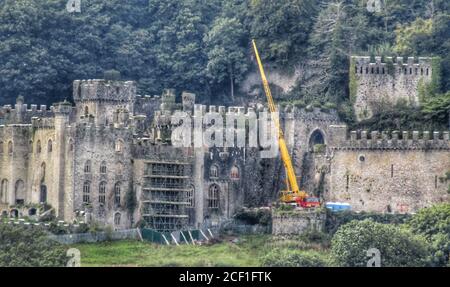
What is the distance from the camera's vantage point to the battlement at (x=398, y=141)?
14400 cm

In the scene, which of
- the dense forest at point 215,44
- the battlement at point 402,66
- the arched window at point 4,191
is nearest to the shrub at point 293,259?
the arched window at point 4,191

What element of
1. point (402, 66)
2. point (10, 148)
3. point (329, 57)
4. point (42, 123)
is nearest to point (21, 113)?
point (10, 148)

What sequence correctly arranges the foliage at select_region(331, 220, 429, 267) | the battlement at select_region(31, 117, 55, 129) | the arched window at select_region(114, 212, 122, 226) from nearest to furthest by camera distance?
the foliage at select_region(331, 220, 429, 267) → the arched window at select_region(114, 212, 122, 226) → the battlement at select_region(31, 117, 55, 129)

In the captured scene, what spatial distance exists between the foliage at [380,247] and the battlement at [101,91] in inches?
856

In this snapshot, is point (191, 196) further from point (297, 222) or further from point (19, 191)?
point (19, 191)

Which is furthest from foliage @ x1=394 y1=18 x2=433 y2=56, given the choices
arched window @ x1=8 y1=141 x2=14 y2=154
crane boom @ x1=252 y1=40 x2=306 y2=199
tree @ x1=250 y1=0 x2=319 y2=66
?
arched window @ x1=8 y1=141 x2=14 y2=154

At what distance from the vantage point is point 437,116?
148 meters

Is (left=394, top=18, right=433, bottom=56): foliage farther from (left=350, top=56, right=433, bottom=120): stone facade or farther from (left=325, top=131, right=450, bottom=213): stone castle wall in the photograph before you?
(left=325, top=131, right=450, bottom=213): stone castle wall

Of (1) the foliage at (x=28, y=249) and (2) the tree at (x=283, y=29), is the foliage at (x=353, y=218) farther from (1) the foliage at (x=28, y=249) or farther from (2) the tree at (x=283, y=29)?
(2) the tree at (x=283, y=29)

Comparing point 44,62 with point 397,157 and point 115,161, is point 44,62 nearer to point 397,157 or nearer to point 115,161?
point 115,161

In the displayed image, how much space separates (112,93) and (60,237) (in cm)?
1556

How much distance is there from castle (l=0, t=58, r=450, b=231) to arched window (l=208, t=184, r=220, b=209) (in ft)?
0.20

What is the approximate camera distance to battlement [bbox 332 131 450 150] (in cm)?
14400

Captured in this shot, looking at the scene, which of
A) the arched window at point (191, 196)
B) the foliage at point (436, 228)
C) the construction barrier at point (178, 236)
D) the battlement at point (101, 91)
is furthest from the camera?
the battlement at point (101, 91)
